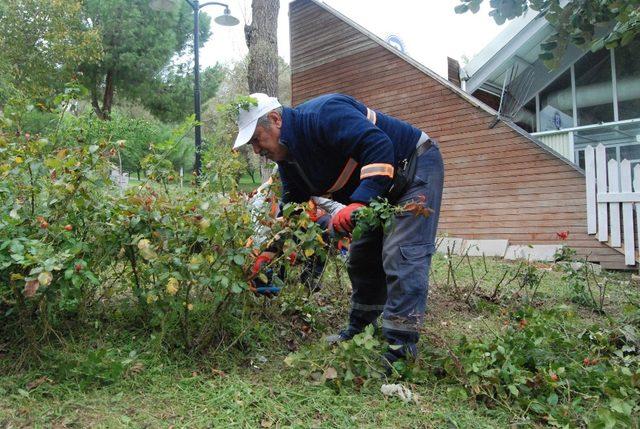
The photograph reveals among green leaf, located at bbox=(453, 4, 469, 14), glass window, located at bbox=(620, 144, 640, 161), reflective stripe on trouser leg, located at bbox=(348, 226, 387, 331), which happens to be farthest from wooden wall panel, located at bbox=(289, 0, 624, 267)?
reflective stripe on trouser leg, located at bbox=(348, 226, 387, 331)

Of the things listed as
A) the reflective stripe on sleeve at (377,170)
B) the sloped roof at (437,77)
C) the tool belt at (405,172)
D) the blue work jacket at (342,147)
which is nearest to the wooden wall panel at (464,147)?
the sloped roof at (437,77)

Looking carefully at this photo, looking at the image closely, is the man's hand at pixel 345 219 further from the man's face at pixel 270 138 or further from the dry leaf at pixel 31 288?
the dry leaf at pixel 31 288

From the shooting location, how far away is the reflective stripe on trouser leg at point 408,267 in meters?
2.51

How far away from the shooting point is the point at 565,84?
10109 mm

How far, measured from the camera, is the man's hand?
235cm

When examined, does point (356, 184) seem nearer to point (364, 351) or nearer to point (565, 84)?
point (364, 351)

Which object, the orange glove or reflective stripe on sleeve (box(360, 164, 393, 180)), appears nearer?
the orange glove

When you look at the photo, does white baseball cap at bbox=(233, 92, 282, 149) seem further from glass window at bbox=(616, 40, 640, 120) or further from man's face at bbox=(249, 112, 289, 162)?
glass window at bbox=(616, 40, 640, 120)

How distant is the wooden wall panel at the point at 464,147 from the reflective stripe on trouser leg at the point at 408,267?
19.4 feet

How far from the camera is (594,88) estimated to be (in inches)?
384

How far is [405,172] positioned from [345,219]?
0.61 meters

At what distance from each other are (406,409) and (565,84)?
9749 mm

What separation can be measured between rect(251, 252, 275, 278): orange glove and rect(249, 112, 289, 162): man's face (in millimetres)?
619

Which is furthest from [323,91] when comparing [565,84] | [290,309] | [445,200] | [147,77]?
[147,77]
